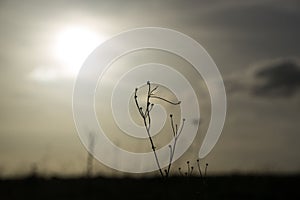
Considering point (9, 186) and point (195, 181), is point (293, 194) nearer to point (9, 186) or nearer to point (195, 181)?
point (9, 186)

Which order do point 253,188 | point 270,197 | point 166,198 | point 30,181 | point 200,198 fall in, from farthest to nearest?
point 270,197 < point 253,188 < point 30,181 < point 200,198 < point 166,198

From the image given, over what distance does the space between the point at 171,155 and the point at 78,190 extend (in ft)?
64.0

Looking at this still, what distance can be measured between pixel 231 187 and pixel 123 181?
522 centimetres

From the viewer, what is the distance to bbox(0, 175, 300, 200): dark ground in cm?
2395

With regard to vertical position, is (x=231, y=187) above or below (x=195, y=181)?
above

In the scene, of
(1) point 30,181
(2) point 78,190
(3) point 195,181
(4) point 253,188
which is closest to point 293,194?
(4) point 253,188

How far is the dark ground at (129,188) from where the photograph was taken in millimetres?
23953

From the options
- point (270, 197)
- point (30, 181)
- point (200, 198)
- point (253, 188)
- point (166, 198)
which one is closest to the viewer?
point (166, 198)

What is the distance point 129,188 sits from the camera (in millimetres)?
29312

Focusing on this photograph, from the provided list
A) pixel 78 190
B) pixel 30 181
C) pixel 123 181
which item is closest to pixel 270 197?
pixel 123 181

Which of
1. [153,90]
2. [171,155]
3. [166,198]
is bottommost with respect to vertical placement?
→ [166,198]

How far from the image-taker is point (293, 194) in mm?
30859

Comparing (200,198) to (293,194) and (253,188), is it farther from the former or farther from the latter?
(293,194)

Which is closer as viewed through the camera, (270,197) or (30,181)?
(30,181)
